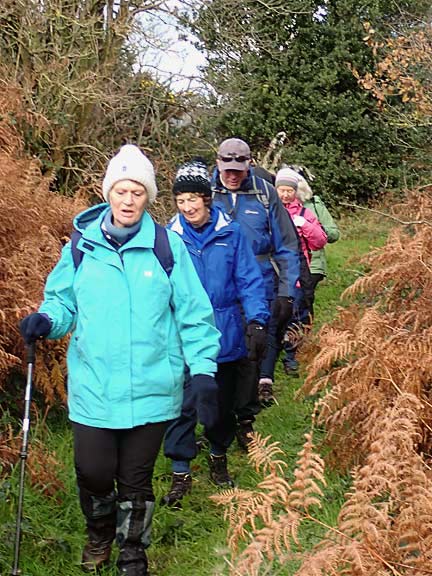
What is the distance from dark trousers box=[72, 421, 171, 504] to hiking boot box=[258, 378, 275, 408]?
3.19 m

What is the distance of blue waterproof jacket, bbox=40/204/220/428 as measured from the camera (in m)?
3.69

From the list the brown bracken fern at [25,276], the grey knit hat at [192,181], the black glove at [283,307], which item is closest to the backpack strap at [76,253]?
the grey knit hat at [192,181]

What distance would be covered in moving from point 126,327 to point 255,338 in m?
1.51

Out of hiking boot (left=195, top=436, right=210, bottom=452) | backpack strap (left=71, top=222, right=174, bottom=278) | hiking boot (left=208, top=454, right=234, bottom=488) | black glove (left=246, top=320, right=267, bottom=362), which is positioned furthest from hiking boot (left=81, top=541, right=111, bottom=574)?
hiking boot (left=195, top=436, right=210, bottom=452)

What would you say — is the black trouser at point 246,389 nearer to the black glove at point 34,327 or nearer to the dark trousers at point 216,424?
the dark trousers at point 216,424

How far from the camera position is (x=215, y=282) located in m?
4.94

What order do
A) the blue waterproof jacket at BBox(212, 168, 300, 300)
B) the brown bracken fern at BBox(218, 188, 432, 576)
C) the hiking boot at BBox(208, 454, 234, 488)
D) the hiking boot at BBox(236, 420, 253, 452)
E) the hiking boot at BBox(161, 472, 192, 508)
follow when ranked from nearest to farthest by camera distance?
the brown bracken fern at BBox(218, 188, 432, 576), the hiking boot at BBox(161, 472, 192, 508), the hiking boot at BBox(208, 454, 234, 488), the blue waterproof jacket at BBox(212, 168, 300, 300), the hiking boot at BBox(236, 420, 253, 452)

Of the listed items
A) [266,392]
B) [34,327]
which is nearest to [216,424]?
[34,327]

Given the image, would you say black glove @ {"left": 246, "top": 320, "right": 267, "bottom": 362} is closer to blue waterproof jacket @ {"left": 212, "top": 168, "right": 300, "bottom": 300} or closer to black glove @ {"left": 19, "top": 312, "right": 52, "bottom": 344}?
blue waterproof jacket @ {"left": 212, "top": 168, "right": 300, "bottom": 300}

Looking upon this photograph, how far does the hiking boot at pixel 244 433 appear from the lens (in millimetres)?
5809

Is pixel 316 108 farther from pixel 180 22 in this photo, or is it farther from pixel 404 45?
pixel 180 22

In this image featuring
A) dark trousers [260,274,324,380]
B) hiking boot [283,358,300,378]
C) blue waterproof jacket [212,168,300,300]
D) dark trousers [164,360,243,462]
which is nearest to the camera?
dark trousers [164,360,243,462]

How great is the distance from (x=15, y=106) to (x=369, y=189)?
11.6m

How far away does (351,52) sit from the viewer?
1812 centimetres
